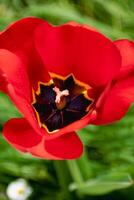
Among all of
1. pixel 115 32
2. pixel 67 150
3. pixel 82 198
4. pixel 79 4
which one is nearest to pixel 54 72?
pixel 67 150

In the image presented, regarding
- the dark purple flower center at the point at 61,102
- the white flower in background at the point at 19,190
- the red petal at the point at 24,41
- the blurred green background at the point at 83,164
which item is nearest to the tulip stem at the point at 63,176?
the blurred green background at the point at 83,164

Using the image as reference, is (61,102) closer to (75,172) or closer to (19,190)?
(75,172)

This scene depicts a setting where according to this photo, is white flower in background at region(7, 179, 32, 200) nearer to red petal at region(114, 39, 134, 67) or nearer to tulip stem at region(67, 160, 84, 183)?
tulip stem at region(67, 160, 84, 183)

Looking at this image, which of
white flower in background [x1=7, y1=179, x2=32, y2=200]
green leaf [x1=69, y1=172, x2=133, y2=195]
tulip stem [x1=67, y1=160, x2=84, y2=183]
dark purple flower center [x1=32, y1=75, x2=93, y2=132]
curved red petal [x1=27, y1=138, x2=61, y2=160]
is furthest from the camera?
white flower in background [x1=7, y1=179, x2=32, y2=200]

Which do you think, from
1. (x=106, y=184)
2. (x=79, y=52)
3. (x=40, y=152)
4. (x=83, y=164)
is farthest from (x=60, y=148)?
(x=83, y=164)

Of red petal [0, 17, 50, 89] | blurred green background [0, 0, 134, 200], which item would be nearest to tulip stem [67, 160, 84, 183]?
blurred green background [0, 0, 134, 200]

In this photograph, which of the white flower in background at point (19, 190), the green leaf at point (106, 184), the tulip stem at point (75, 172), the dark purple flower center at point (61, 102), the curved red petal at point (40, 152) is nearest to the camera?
the curved red petal at point (40, 152)

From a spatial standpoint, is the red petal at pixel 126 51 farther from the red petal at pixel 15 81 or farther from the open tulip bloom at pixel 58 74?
the red petal at pixel 15 81

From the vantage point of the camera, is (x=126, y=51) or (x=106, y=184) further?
(x=106, y=184)
